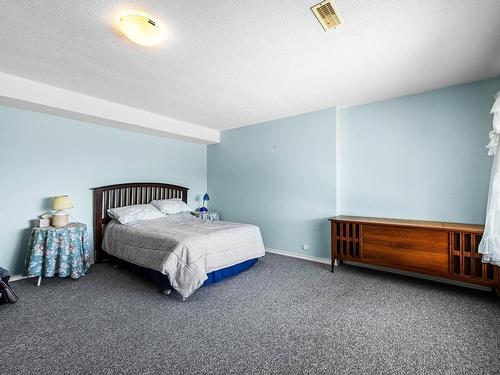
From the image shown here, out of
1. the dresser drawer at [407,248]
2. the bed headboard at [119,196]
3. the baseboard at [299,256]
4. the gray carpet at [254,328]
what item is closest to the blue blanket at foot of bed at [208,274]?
the gray carpet at [254,328]

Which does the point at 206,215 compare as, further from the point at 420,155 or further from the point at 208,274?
the point at 420,155

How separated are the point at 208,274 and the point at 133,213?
168 cm

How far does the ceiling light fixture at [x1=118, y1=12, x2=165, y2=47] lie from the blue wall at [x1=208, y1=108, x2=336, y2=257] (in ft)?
8.68

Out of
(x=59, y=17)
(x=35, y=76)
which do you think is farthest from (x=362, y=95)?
(x=35, y=76)

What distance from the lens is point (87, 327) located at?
6.36 ft

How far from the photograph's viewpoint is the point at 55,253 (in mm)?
2809

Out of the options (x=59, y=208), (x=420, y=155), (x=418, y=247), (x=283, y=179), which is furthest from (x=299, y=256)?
(x=59, y=208)

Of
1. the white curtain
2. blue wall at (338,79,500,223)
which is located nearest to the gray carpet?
the white curtain

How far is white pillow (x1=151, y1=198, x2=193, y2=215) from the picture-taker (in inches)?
160

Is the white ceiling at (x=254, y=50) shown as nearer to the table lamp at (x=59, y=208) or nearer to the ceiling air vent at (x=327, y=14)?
the ceiling air vent at (x=327, y=14)

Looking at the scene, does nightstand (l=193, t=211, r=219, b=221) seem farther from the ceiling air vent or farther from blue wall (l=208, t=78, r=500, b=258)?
the ceiling air vent

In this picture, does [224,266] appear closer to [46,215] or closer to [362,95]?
[46,215]

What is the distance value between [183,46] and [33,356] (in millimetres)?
2579

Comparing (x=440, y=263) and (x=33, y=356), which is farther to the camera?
(x=440, y=263)
